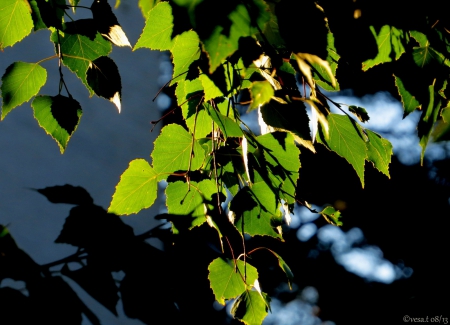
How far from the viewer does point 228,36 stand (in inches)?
11.9

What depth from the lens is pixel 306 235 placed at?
3.00 metres

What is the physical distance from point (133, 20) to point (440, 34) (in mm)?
2045

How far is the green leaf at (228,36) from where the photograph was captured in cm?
30

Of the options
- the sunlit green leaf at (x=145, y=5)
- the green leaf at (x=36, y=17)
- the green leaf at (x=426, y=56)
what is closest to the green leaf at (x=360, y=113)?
the green leaf at (x=426, y=56)

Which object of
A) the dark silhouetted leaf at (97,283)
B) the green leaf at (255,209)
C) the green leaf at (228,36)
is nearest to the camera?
the green leaf at (228,36)

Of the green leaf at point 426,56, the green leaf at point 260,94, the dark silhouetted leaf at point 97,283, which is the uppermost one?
the green leaf at point 260,94

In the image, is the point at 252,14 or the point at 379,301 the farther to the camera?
the point at 379,301

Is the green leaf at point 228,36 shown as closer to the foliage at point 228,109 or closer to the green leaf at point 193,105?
the foliage at point 228,109

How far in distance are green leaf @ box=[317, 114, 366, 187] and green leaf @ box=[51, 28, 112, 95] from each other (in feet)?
1.04

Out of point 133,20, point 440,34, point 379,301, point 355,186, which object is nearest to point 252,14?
point 440,34

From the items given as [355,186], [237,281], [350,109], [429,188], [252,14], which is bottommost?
[429,188]

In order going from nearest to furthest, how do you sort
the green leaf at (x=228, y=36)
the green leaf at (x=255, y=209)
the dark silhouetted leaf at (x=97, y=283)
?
the green leaf at (x=228, y=36)
the dark silhouetted leaf at (x=97, y=283)
the green leaf at (x=255, y=209)

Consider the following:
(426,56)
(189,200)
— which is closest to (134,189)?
(189,200)

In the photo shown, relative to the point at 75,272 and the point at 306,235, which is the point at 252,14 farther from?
the point at 306,235
